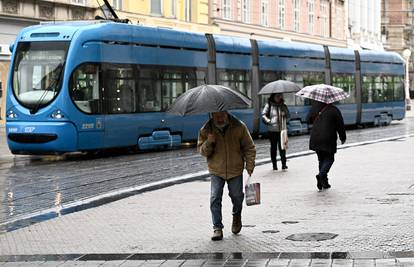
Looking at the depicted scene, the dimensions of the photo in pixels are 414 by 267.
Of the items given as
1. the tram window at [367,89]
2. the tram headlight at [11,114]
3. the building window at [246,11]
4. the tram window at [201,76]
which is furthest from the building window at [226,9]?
the tram headlight at [11,114]

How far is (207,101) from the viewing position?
31.4ft

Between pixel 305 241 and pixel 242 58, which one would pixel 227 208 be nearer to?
pixel 305 241

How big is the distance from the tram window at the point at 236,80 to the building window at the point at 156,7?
14797 millimetres

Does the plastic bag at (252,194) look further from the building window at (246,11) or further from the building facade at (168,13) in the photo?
the building window at (246,11)

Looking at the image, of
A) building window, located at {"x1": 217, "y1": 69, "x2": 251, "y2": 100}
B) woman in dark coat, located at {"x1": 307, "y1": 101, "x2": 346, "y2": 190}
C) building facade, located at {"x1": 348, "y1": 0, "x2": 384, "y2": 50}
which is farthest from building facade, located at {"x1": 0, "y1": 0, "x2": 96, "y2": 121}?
building facade, located at {"x1": 348, "y1": 0, "x2": 384, "y2": 50}

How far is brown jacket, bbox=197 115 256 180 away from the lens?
9844 millimetres

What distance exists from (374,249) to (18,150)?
48.2 ft

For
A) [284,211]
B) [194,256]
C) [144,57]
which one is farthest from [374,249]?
[144,57]

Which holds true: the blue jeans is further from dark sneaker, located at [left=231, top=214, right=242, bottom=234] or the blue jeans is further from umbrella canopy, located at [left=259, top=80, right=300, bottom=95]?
umbrella canopy, located at [left=259, top=80, right=300, bottom=95]

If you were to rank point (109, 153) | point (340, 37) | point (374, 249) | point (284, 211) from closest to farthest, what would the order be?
1. point (374, 249)
2. point (284, 211)
3. point (109, 153)
4. point (340, 37)

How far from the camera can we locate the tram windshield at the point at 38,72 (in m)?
21.6

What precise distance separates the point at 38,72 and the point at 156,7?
22.7m

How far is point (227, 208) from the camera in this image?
1244 centimetres

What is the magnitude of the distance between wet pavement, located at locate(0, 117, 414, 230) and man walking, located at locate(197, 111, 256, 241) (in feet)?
10.1
